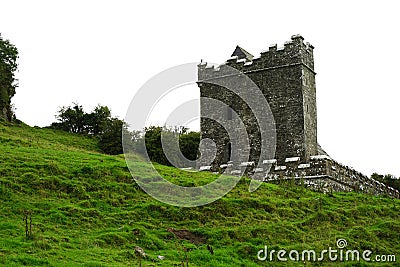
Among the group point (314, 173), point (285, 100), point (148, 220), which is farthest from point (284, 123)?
point (148, 220)

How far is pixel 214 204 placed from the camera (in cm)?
2248

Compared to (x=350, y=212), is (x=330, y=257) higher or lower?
lower

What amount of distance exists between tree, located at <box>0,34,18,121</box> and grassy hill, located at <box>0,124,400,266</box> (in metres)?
23.1

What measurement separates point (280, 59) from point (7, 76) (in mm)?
28510

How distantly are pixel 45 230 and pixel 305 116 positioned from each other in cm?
1914

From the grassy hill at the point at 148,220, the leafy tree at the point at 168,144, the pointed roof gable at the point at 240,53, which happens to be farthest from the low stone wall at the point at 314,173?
the leafy tree at the point at 168,144

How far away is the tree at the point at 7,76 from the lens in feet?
161

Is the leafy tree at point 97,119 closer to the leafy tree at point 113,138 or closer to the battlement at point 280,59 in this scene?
the leafy tree at point 113,138

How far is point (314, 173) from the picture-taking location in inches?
1176

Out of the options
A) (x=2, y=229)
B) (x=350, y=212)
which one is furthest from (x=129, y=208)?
(x=350, y=212)

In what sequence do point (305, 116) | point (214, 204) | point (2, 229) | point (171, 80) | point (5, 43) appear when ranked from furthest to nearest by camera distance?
point (5, 43) → point (305, 116) → point (171, 80) → point (214, 204) → point (2, 229)

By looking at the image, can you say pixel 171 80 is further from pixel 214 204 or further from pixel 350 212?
pixel 350 212

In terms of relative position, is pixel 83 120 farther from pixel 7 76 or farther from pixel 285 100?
pixel 285 100

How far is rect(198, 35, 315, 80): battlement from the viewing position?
109 feet
